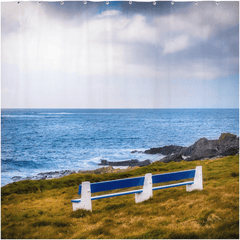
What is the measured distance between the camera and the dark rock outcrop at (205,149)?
12.2ft

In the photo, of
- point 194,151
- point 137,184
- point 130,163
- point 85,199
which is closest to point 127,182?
point 137,184

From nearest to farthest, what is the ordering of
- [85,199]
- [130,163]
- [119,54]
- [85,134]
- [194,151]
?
[85,199] → [119,54] → [130,163] → [85,134] → [194,151]

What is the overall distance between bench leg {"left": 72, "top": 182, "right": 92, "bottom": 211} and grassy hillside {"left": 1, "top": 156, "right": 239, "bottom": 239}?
4cm

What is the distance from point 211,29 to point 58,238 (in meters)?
2.75

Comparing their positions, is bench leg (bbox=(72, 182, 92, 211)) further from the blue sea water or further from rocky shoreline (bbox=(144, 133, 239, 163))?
rocky shoreline (bbox=(144, 133, 239, 163))

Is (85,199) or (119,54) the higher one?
(119,54)

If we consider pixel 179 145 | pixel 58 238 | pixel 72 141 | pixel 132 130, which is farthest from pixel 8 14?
pixel 179 145

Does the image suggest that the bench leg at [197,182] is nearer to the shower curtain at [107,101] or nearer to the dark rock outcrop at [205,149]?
the shower curtain at [107,101]

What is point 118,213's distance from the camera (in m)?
2.25

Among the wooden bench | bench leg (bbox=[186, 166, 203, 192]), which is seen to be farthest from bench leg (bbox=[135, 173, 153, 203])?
bench leg (bbox=[186, 166, 203, 192])

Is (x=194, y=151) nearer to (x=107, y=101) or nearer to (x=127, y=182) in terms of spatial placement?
(x=107, y=101)

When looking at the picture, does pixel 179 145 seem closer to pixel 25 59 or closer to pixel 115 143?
pixel 115 143

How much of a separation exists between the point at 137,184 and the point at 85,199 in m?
0.51

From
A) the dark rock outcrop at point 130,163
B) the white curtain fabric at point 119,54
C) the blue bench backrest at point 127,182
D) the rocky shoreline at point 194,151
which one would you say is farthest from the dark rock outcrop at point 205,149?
the blue bench backrest at point 127,182
